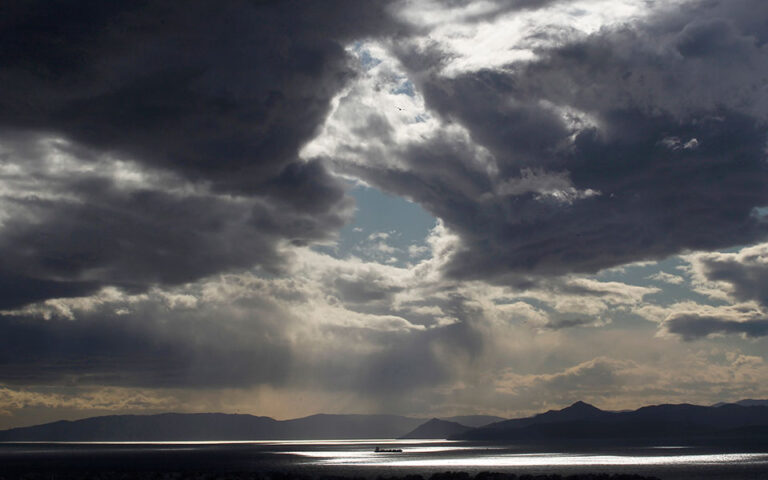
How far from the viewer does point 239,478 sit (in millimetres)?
120250

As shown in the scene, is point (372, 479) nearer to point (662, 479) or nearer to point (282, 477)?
point (282, 477)

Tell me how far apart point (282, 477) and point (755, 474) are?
102819 mm

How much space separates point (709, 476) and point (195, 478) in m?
108

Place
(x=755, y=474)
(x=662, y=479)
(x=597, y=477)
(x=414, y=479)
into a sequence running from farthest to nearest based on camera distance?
(x=755, y=474) → (x=662, y=479) → (x=414, y=479) → (x=597, y=477)

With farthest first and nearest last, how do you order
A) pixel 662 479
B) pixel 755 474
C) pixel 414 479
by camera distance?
pixel 755 474
pixel 662 479
pixel 414 479

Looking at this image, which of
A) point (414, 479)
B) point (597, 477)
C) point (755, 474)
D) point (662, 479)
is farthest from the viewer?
point (755, 474)

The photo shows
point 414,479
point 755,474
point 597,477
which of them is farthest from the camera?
point 755,474

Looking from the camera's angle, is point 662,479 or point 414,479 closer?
point 414,479

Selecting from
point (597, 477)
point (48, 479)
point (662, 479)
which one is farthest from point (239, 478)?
A: point (662, 479)

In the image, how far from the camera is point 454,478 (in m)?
123

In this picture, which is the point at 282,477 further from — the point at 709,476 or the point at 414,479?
the point at 709,476

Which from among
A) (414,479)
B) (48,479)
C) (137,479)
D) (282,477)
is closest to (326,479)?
(282,477)

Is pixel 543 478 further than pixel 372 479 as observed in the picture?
No

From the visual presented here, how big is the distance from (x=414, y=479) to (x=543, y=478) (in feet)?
78.7
